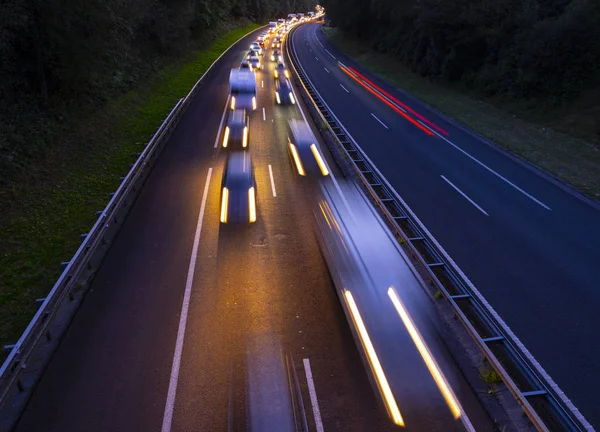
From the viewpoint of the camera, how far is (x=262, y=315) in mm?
10250

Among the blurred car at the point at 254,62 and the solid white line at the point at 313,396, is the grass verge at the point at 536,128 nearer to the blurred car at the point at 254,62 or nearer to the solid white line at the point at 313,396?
the solid white line at the point at 313,396

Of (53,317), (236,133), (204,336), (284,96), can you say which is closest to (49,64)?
(236,133)

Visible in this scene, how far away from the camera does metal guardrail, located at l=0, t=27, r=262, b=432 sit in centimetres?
780

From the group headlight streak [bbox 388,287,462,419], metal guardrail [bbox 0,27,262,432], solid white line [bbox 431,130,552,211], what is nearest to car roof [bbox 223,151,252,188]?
metal guardrail [bbox 0,27,262,432]

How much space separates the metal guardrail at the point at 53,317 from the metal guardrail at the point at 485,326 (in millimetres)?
9499

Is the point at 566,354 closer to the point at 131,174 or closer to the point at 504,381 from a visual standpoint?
the point at 504,381

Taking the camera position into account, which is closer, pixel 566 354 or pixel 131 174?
pixel 566 354

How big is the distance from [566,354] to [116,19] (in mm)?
26907

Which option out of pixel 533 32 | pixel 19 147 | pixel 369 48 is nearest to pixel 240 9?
pixel 369 48

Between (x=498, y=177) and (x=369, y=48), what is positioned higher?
(x=369, y=48)

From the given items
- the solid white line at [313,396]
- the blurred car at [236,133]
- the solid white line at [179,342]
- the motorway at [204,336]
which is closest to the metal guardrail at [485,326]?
the motorway at [204,336]

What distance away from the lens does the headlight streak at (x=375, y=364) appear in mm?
7883

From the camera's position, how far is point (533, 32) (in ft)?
99.7

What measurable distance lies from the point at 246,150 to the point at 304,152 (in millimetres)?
3242
